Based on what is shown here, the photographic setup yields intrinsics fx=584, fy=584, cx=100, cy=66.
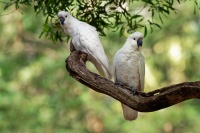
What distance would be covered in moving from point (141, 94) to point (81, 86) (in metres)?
3.32

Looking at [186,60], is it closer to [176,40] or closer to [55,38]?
[176,40]

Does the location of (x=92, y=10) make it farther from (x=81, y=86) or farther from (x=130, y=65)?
(x=81, y=86)

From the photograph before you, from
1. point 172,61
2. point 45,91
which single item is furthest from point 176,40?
point 45,91

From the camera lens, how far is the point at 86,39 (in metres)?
2.32

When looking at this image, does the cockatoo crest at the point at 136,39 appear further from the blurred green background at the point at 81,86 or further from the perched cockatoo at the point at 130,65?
the blurred green background at the point at 81,86

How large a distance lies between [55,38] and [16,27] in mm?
3017

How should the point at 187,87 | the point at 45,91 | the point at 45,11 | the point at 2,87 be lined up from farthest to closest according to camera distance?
1. the point at 45,91
2. the point at 2,87
3. the point at 45,11
4. the point at 187,87

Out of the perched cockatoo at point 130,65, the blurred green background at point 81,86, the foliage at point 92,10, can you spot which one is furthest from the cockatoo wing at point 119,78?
the blurred green background at point 81,86

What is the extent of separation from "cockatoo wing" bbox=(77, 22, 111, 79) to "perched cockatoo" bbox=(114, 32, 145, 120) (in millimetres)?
58

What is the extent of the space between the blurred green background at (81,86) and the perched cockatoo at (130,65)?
2.55 metres

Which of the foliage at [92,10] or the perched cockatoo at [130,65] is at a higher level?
the foliage at [92,10]

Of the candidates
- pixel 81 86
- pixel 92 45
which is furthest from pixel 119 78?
pixel 81 86

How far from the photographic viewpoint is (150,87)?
4965mm

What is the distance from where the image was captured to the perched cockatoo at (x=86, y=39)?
91.3 inches
